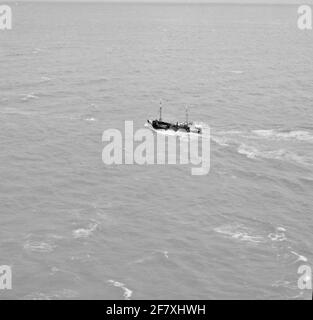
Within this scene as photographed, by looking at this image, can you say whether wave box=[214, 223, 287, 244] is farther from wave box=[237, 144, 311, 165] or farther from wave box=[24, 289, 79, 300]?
wave box=[237, 144, 311, 165]

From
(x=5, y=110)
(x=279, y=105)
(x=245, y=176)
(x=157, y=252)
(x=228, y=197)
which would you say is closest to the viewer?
(x=157, y=252)

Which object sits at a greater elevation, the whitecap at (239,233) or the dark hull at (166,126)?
the dark hull at (166,126)

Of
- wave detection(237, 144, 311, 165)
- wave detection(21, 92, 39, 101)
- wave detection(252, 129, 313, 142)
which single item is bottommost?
wave detection(237, 144, 311, 165)

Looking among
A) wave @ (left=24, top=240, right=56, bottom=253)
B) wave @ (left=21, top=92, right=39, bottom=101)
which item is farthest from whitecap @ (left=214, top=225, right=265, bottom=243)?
wave @ (left=21, top=92, right=39, bottom=101)

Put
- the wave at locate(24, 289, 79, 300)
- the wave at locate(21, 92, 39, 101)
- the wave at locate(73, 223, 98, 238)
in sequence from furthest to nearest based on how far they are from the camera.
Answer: the wave at locate(21, 92, 39, 101)
the wave at locate(73, 223, 98, 238)
the wave at locate(24, 289, 79, 300)

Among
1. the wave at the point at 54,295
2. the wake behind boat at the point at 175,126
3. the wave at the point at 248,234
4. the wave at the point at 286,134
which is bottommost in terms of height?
the wave at the point at 54,295

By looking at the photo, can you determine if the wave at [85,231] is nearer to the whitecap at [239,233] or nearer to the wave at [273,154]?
the whitecap at [239,233]

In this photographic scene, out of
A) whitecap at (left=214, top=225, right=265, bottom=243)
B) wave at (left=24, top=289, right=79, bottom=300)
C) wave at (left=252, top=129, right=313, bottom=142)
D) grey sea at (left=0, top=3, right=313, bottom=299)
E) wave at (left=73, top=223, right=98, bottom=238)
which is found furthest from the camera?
wave at (left=252, top=129, right=313, bottom=142)

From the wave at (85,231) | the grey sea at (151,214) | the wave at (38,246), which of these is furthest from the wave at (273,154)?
the wave at (38,246)
